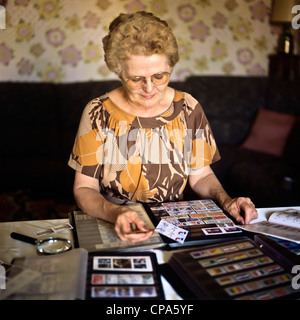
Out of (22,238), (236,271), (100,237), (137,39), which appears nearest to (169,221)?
(100,237)

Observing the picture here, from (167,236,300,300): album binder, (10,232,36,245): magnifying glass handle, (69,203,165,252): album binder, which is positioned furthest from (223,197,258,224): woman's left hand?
(10,232,36,245): magnifying glass handle

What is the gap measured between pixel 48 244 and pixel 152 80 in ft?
2.20

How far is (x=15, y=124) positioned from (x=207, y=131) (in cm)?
217

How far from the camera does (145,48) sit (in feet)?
4.43

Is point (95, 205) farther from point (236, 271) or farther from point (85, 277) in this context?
point (236, 271)

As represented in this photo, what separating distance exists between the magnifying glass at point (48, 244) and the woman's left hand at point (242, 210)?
0.54 m

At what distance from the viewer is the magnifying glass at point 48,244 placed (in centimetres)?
108

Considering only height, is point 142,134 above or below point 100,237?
above

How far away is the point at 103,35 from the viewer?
3.67 meters

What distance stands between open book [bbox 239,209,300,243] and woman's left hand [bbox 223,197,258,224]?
0.03 metres

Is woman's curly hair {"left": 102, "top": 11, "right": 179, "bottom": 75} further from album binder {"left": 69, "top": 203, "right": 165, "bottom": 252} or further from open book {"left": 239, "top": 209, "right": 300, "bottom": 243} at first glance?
open book {"left": 239, "top": 209, "right": 300, "bottom": 243}

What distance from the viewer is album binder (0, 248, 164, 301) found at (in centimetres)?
85

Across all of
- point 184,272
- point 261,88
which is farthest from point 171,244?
point 261,88
